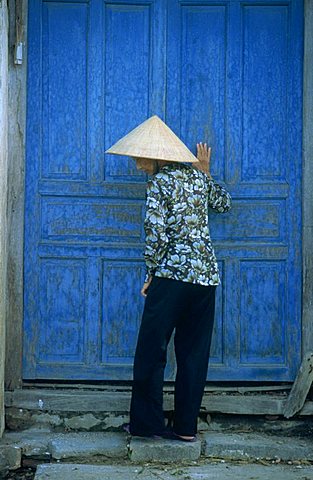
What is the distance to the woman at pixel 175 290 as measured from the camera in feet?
19.7

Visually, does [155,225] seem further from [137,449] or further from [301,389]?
[301,389]

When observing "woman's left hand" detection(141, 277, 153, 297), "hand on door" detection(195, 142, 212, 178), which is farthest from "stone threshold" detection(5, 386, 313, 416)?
"hand on door" detection(195, 142, 212, 178)

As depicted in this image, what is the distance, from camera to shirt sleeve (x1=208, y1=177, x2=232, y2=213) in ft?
20.7

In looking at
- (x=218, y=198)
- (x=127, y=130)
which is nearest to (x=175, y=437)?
(x=218, y=198)

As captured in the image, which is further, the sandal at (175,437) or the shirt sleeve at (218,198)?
the shirt sleeve at (218,198)

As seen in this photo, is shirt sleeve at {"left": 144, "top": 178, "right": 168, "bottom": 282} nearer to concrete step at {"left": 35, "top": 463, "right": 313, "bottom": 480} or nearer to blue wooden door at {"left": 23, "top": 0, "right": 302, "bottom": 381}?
blue wooden door at {"left": 23, "top": 0, "right": 302, "bottom": 381}

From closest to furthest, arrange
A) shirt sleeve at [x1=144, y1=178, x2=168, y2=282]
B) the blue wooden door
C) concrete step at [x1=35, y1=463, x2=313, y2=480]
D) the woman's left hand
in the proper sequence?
concrete step at [x1=35, y1=463, x2=313, y2=480], shirt sleeve at [x1=144, y1=178, x2=168, y2=282], the woman's left hand, the blue wooden door

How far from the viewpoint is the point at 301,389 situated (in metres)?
6.45

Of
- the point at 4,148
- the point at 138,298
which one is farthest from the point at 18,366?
the point at 4,148

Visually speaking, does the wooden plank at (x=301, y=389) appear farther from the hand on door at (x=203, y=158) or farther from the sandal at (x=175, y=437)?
the hand on door at (x=203, y=158)

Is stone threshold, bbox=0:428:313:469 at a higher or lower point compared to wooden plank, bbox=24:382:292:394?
lower

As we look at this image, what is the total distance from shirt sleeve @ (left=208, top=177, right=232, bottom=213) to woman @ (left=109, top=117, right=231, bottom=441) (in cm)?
10

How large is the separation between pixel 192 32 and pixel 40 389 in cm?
248

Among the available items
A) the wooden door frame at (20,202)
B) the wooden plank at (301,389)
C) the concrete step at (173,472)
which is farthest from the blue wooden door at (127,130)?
the concrete step at (173,472)
